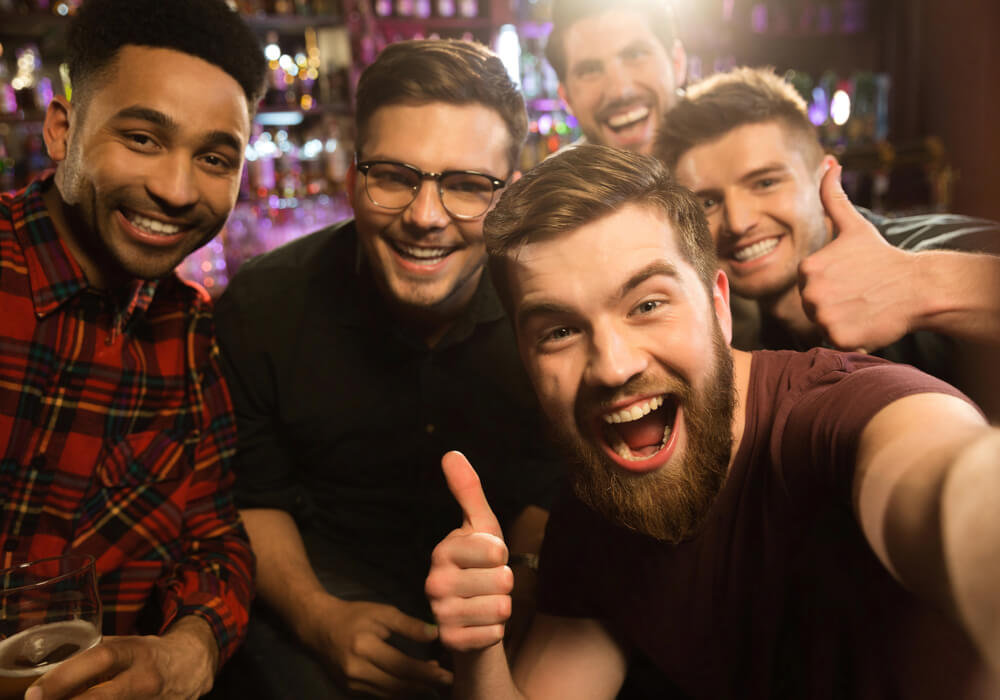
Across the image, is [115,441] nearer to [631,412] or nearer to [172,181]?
[172,181]

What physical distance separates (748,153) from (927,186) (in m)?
3.59

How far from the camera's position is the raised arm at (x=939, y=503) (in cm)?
50

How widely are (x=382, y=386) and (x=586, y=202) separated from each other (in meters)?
0.79

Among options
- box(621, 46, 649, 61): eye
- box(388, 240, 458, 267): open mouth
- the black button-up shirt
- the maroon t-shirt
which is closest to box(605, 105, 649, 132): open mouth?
box(621, 46, 649, 61): eye

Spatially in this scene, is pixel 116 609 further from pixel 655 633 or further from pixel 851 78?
pixel 851 78

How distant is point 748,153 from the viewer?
114 cm

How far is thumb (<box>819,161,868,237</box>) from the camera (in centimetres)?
105

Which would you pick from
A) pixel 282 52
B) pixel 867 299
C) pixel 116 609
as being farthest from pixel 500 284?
pixel 282 52

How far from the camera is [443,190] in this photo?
51.9 inches

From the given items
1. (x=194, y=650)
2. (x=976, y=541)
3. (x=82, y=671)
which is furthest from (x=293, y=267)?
(x=976, y=541)

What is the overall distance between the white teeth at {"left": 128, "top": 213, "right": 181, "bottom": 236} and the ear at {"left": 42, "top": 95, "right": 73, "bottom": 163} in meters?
0.17

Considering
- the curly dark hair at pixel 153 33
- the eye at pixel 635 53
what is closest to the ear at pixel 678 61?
the eye at pixel 635 53

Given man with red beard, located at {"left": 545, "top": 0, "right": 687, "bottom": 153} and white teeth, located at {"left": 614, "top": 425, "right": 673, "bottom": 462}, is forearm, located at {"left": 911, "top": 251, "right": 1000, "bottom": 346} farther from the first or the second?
man with red beard, located at {"left": 545, "top": 0, "right": 687, "bottom": 153}

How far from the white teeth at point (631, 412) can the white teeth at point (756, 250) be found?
39 centimetres
